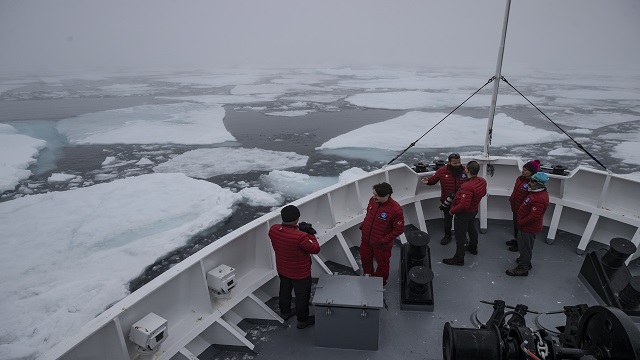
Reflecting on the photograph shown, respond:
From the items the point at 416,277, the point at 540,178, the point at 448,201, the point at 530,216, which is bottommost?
the point at 416,277

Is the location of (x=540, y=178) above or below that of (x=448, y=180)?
above

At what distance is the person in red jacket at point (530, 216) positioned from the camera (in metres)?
3.37

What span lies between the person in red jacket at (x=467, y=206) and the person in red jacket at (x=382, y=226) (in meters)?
0.86

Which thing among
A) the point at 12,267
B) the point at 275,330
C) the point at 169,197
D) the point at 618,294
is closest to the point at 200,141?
the point at 169,197

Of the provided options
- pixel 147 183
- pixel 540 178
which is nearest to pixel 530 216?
pixel 540 178

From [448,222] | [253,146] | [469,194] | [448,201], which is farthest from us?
[253,146]

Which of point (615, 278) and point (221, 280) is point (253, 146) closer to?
point (221, 280)

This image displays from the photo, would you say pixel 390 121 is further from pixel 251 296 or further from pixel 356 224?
pixel 251 296

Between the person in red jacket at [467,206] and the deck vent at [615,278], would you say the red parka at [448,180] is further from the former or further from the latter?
the deck vent at [615,278]

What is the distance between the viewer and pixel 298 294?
2.89 metres

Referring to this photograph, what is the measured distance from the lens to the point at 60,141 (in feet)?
49.1

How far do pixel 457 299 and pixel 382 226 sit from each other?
98cm

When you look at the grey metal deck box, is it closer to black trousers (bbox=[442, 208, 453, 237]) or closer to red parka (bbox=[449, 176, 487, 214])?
red parka (bbox=[449, 176, 487, 214])

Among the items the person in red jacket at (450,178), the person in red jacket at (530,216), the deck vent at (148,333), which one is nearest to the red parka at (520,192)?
the person in red jacket at (530,216)
